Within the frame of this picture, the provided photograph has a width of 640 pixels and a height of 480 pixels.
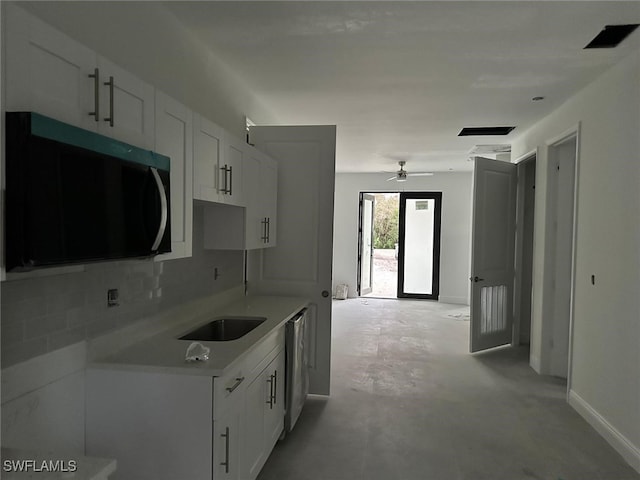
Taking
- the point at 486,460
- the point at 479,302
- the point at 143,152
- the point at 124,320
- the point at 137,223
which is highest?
the point at 143,152

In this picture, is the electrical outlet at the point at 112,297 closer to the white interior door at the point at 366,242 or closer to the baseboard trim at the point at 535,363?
the baseboard trim at the point at 535,363

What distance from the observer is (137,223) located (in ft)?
5.23

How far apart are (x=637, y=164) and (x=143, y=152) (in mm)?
2990

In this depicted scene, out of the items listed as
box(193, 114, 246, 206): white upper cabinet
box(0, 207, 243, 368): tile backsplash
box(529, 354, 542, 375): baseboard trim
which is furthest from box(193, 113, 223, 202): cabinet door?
box(529, 354, 542, 375): baseboard trim

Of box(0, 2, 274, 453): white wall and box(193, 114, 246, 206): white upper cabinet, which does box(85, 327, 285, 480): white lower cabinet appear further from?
box(193, 114, 246, 206): white upper cabinet

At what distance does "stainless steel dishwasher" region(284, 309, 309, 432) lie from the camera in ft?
9.68

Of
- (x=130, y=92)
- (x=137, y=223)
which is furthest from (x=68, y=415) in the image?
(x=130, y=92)

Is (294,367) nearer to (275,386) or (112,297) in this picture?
(275,386)

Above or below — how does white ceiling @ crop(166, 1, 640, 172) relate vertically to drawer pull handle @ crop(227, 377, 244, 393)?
above

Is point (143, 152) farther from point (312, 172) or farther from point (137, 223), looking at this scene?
point (312, 172)

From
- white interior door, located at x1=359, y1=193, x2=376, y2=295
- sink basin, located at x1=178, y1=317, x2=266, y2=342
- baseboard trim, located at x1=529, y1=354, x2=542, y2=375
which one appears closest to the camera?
sink basin, located at x1=178, y1=317, x2=266, y2=342

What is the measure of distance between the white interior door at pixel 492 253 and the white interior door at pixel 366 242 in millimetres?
4004

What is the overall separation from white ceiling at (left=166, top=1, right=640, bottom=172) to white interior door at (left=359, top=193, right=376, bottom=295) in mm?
4485

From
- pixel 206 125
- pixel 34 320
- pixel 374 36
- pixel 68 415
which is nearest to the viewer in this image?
pixel 34 320
